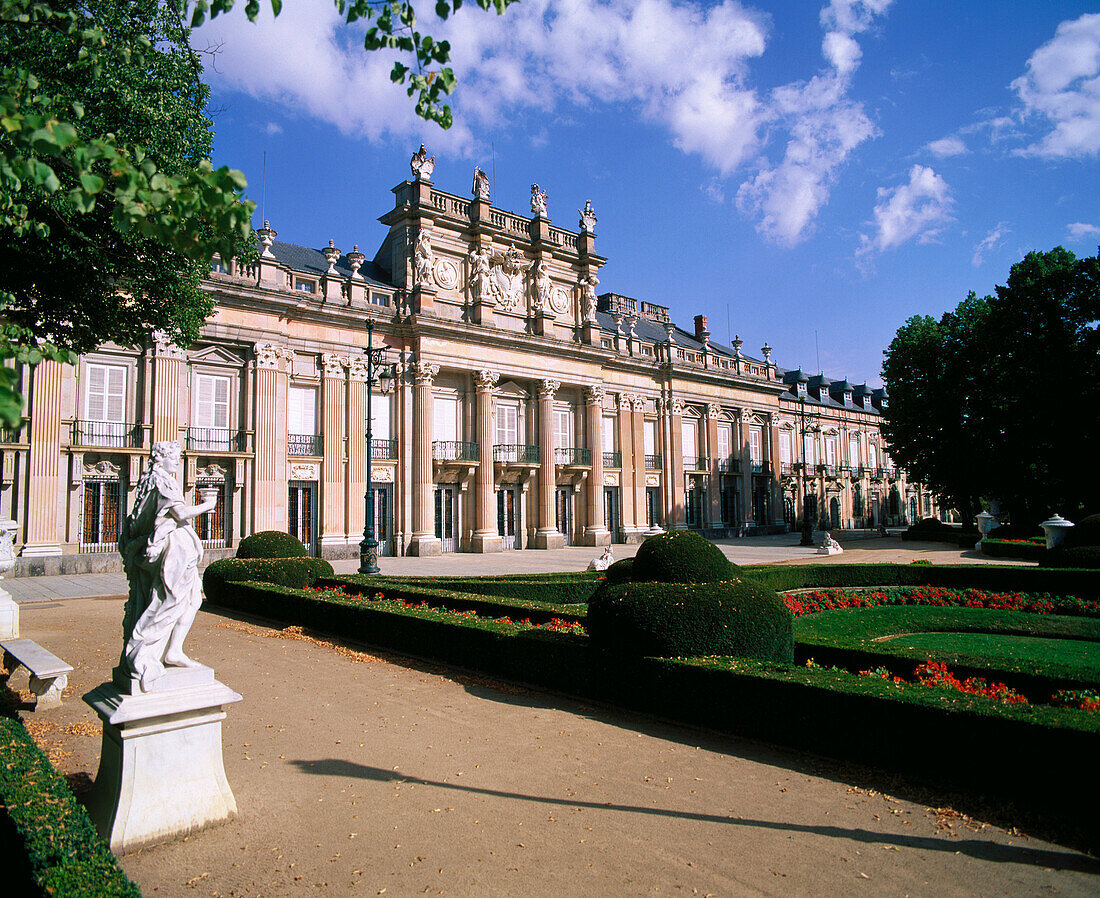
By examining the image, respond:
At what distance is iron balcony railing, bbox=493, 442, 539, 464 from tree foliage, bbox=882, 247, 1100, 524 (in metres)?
20.2

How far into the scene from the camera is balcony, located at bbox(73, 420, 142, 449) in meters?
22.5

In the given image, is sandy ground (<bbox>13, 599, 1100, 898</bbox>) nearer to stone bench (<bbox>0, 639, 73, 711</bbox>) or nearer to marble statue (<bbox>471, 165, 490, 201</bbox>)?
stone bench (<bbox>0, 639, 73, 711</bbox>)

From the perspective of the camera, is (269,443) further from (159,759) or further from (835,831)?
(835,831)

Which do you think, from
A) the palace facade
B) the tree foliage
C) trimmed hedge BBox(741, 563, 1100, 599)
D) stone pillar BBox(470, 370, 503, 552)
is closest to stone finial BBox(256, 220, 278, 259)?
the palace facade

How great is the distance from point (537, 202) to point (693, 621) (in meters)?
31.7

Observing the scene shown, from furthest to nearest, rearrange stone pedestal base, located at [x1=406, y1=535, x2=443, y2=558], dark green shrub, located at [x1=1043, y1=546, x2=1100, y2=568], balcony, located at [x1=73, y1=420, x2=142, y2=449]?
stone pedestal base, located at [x1=406, y1=535, x2=443, y2=558] < balcony, located at [x1=73, y1=420, x2=142, y2=449] < dark green shrub, located at [x1=1043, y1=546, x2=1100, y2=568]

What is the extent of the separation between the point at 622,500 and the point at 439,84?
34.3 m

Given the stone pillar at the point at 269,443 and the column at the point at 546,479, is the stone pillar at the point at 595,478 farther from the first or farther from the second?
the stone pillar at the point at 269,443

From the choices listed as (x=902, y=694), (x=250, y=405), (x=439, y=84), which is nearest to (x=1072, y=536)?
(x=902, y=694)

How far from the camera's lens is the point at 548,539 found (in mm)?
33562

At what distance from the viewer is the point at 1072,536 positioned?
842 inches

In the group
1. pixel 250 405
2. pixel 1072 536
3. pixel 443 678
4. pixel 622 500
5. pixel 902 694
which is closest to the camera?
pixel 902 694

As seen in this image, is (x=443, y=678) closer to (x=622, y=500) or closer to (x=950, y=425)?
(x=622, y=500)

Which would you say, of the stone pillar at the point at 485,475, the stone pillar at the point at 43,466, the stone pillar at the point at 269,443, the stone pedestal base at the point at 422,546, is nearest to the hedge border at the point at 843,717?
the stone pillar at the point at 43,466
